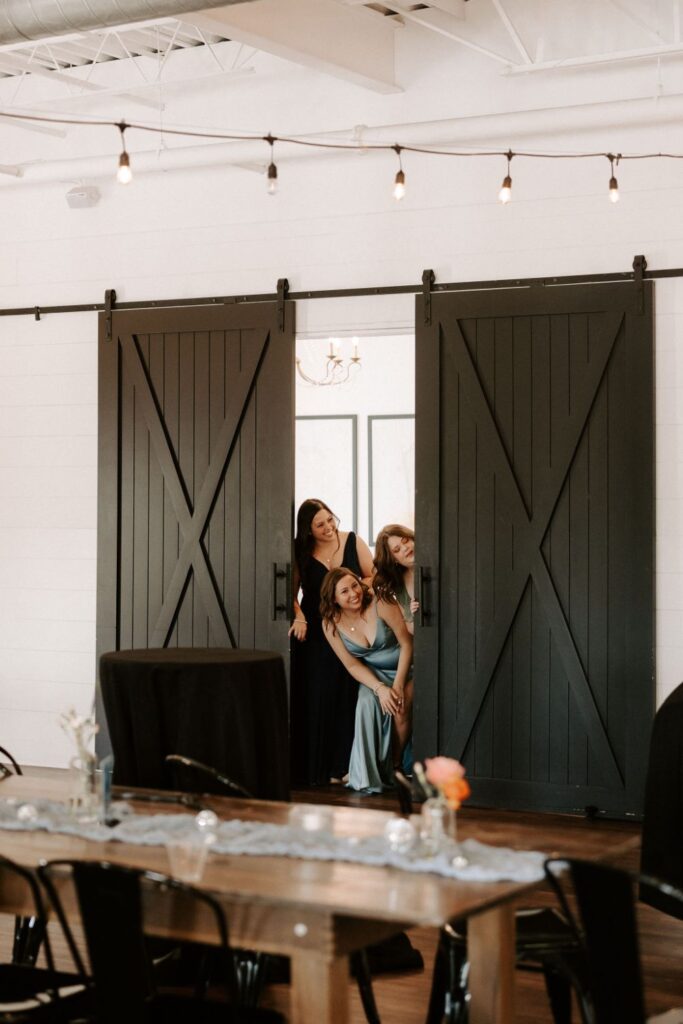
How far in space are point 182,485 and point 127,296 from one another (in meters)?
1.22

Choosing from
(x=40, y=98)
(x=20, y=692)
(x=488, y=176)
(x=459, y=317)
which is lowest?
A: (x=20, y=692)

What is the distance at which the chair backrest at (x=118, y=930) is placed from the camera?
9.14ft

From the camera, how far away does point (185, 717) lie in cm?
466

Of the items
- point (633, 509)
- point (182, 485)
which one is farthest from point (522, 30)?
point (182, 485)

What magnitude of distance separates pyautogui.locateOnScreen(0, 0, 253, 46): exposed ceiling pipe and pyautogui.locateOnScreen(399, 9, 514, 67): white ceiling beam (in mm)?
1913

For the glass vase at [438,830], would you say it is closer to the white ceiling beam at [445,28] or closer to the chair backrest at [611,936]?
the chair backrest at [611,936]

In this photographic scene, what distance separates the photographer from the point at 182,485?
8164 millimetres

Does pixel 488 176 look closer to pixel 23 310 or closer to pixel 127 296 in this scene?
pixel 127 296

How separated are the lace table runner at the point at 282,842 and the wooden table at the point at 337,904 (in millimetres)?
33

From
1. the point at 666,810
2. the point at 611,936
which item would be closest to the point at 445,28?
the point at 666,810

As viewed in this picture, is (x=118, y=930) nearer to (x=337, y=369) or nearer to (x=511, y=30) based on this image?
(x=511, y=30)

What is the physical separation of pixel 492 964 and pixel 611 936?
1.83 feet

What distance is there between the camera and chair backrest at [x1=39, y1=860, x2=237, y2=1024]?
9.14 ft

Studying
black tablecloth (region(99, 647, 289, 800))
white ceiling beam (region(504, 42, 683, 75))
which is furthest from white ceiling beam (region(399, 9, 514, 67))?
black tablecloth (region(99, 647, 289, 800))
